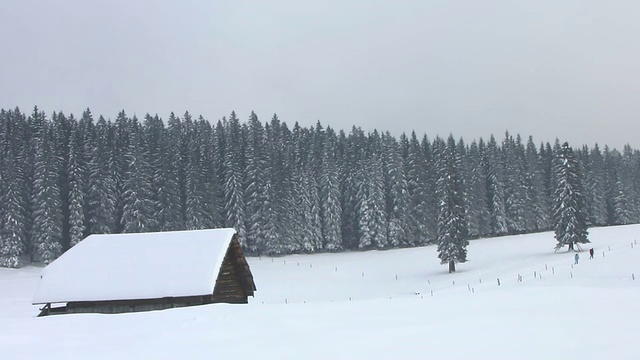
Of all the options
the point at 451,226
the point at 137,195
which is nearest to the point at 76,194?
the point at 137,195

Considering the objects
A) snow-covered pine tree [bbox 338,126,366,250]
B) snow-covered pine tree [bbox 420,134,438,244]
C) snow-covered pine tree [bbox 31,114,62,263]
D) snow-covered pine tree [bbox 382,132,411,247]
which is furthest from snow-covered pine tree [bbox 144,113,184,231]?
snow-covered pine tree [bbox 420,134,438,244]

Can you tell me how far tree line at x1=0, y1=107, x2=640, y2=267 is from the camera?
68.7 m

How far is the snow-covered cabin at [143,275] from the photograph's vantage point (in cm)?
2348

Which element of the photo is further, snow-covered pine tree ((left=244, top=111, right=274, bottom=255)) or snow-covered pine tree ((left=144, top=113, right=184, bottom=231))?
snow-covered pine tree ((left=244, top=111, right=274, bottom=255))

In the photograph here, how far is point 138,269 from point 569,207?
45.7 meters

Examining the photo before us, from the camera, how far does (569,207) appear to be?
180ft

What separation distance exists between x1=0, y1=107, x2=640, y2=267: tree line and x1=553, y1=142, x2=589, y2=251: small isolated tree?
312 inches

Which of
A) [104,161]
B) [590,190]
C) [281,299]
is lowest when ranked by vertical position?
[281,299]

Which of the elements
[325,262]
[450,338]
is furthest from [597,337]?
[325,262]

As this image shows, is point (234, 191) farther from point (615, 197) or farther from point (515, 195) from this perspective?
point (615, 197)

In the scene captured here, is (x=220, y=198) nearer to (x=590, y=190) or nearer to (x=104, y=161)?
(x=104, y=161)

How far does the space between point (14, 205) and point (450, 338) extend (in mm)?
68469

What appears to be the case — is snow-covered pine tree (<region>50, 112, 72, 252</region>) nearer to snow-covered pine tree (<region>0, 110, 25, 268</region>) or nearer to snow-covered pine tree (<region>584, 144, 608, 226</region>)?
snow-covered pine tree (<region>0, 110, 25, 268</region>)

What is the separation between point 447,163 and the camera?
61656 millimetres
